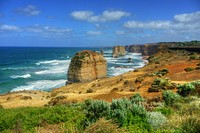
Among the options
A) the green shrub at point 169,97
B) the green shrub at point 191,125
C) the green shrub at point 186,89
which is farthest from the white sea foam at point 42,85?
the green shrub at point 191,125

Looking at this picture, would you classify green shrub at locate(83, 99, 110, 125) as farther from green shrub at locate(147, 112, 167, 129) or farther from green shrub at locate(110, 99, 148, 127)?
green shrub at locate(147, 112, 167, 129)

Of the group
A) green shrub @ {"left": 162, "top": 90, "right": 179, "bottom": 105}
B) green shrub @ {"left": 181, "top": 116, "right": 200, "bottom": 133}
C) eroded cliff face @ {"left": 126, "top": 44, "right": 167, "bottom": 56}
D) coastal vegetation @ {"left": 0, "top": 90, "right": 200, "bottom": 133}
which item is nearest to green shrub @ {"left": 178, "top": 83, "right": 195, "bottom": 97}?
green shrub @ {"left": 162, "top": 90, "right": 179, "bottom": 105}

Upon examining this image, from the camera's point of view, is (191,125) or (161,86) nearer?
(191,125)

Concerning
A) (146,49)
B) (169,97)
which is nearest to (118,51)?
(146,49)

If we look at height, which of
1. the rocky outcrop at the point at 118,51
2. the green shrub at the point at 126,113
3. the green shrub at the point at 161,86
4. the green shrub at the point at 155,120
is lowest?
the rocky outcrop at the point at 118,51

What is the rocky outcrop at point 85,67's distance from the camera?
158 ft

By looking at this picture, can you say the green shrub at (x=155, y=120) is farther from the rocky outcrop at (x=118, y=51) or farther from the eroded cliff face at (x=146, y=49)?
the rocky outcrop at (x=118, y=51)

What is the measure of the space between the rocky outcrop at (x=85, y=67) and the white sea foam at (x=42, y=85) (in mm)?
4724

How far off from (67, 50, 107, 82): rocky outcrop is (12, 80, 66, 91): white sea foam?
4.72m

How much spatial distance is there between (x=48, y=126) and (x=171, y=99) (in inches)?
309

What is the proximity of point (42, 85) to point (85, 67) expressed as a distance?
944 centimetres

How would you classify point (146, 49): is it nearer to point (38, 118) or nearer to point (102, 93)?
point (102, 93)

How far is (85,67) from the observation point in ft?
160

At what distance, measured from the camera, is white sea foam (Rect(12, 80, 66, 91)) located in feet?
166
